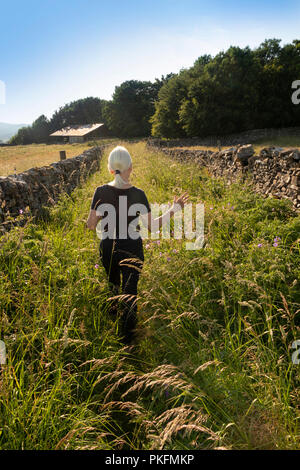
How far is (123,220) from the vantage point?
294 cm

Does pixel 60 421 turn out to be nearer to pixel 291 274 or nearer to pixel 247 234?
pixel 291 274

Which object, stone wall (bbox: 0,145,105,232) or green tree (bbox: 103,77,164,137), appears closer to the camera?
stone wall (bbox: 0,145,105,232)

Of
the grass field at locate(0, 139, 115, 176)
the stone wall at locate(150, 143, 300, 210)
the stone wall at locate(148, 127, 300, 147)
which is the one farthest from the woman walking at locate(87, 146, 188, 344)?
the stone wall at locate(148, 127, 300, 147)

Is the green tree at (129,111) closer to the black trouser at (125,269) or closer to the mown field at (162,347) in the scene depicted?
the mown field at (162,347)

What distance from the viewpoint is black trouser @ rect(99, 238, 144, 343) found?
2.86 metres

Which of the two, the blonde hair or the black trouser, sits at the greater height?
the blonde hair

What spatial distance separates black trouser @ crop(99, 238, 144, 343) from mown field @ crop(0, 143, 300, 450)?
14 centimetres

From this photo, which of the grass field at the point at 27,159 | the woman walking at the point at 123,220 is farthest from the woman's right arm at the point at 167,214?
the grass field at the point at 27,159

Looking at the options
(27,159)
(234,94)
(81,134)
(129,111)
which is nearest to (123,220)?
(27,159)

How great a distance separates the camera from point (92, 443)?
1.71 meters

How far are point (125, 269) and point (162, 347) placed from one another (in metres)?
0.91

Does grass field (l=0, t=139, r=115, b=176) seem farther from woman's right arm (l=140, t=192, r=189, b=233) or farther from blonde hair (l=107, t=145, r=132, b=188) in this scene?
woman's right arm (l=140, t=192, r=189, b=233)

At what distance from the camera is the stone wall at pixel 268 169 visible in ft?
16.7

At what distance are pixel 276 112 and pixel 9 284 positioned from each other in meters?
48.0
